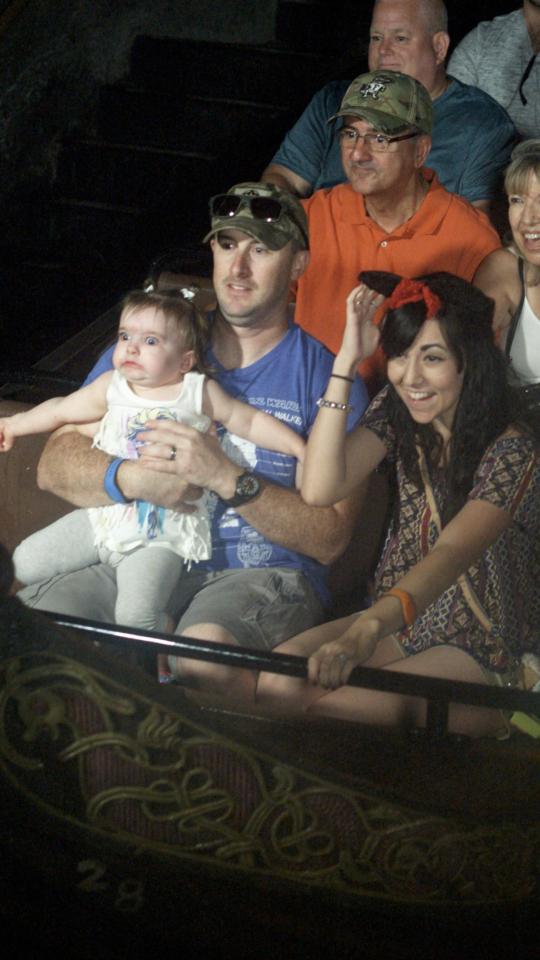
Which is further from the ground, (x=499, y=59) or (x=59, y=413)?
(x=499, y=59)

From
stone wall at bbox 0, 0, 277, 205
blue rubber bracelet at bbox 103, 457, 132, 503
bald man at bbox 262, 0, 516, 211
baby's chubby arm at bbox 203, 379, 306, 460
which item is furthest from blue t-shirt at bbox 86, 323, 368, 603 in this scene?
stone wall at bbox 0, 0, 277, 205

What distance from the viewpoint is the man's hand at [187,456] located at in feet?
5.05

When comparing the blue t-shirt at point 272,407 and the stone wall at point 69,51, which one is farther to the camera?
the stone wall at point 69,51

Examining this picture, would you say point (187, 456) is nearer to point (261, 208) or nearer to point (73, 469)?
point (73, 469)

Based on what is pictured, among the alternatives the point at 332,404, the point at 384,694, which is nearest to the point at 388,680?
the point at 384,694

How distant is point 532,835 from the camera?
1592 millimetres

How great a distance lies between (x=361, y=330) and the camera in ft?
4.96

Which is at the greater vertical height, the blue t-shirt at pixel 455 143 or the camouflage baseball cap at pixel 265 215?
the blue t-shirt at pixel 455 143

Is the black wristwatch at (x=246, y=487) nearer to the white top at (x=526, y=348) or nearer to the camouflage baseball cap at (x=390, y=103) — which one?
the white top at (x=526, y=348)

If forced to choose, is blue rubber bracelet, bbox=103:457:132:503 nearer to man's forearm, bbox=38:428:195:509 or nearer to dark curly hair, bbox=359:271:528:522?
man's forearm, bbox=38:428:195:509

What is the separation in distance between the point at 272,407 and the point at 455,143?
0.39 meters

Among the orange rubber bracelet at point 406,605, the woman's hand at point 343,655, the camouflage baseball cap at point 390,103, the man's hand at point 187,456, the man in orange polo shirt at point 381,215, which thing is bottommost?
the woman's hand at point 343,655

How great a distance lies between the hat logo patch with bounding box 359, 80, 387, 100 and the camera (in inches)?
59.9

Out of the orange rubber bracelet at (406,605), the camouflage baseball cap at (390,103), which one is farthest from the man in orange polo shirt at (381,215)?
the orange rubber bracelet at (406,605)
